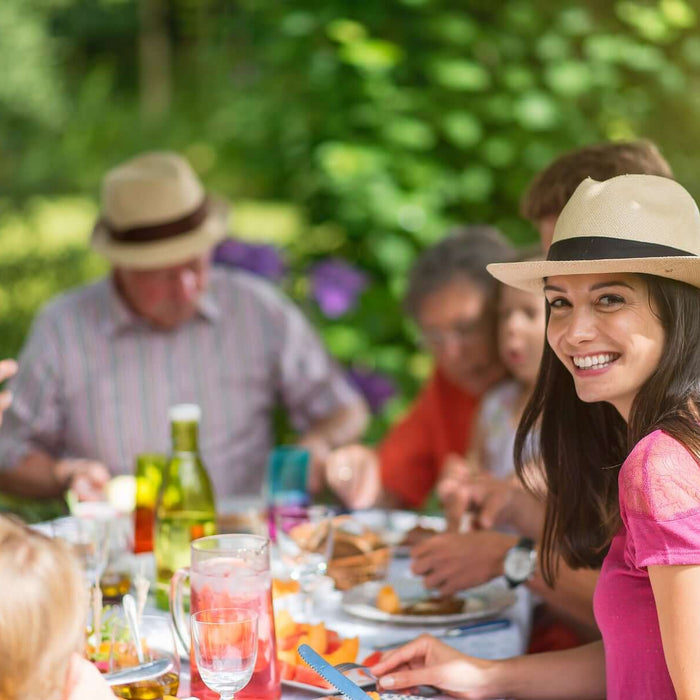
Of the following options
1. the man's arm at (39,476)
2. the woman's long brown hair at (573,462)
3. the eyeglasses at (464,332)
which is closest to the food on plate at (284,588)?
the woman's long brown hair at (573,462)

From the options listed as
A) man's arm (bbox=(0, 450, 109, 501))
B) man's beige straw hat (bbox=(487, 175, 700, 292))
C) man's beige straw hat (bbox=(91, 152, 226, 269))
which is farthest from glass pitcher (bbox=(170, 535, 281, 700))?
man's beige straw hat (bbox=(91, 152, 226, 269))

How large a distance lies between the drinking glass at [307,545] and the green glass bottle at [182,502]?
0.63ft

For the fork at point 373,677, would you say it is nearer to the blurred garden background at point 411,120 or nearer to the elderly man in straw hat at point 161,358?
the elderly man in straw hat at point 161,358

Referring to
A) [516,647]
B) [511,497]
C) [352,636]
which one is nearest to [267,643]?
[352,636]

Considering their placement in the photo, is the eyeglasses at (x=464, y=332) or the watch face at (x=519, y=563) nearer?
the watch face at (x=519, y=563)

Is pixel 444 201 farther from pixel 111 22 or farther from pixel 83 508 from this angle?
pixel 111 22

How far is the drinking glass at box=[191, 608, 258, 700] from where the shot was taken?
4.76 feet

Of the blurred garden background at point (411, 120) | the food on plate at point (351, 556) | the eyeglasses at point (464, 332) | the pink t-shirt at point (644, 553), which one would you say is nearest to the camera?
the pink t-shirt at point (644, 553)

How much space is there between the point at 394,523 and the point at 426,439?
93cm

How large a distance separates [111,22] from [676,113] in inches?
554

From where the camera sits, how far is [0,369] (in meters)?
2.07

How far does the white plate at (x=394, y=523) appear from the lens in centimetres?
247

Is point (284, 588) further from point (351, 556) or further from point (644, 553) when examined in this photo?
point (644, 553)

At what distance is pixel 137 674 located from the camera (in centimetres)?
156
